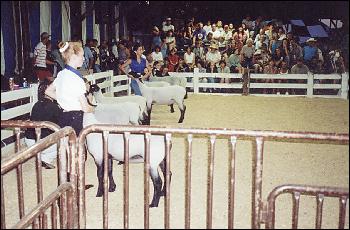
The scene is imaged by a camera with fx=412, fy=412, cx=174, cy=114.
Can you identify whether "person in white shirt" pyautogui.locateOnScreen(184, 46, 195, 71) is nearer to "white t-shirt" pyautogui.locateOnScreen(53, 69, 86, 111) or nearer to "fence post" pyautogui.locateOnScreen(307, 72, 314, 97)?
"fence post" pyautogui.locateOnScreen(307, 72, 314, 97)

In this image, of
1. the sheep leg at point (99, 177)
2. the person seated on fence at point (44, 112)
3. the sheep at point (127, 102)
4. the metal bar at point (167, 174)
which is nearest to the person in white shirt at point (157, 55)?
the sheep at point (127, 102)

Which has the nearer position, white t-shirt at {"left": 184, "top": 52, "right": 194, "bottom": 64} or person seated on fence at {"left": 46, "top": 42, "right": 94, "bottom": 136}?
person seated on fence at {"left": 46, "top": 42, "right": 94, "bottom": 136}

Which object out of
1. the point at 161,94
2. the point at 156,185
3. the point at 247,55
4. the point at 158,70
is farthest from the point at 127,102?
the point at 247,55

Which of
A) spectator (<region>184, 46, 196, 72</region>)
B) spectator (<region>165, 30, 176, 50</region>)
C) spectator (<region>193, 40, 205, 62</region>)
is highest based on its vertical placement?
spectator (<region>165, 30, 176, 50</region>)

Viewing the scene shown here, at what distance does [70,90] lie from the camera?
451 cm

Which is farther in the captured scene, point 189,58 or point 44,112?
point 189,58

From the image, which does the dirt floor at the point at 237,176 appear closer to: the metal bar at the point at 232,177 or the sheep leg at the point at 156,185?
the sheep leg at the point at 156,185

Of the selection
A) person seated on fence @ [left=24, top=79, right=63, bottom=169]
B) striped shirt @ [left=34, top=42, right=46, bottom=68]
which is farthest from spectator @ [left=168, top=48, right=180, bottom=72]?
person seated on fence @ [left=24, top=79, right=63, bottom=169]

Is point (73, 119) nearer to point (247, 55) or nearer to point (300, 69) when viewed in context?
point (300, 69)

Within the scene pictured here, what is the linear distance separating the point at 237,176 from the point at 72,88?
271 centimetres

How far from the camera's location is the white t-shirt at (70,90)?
450 cm

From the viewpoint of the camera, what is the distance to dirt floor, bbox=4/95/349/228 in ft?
14.8

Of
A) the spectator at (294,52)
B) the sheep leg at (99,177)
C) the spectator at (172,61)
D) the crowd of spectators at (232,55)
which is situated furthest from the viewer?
the spectator at (294,52)

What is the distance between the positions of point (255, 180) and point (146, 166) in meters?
0.95
